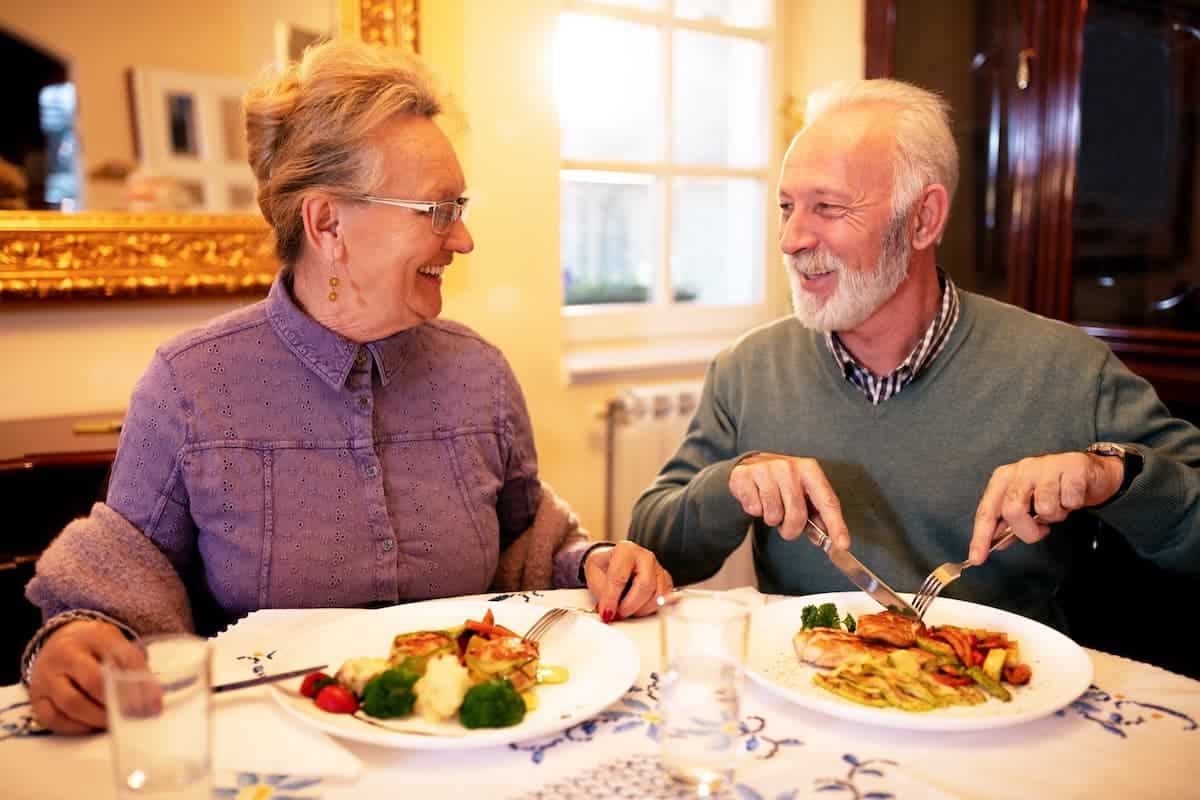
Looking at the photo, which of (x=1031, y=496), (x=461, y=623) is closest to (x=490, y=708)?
(x=461, y=623)

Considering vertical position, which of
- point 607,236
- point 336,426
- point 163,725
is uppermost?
point 607,236

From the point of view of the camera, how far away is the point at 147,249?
2.31 m

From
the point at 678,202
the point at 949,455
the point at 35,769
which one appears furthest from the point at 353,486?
the point at 678,202

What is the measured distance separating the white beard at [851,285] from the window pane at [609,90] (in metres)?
1.52

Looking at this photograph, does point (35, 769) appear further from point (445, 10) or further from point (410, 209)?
point (445, 10)

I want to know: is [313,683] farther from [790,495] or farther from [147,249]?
[147,249]

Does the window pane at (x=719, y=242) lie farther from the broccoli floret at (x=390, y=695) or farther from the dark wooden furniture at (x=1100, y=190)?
the broccoli floret at (x=390, y=695)

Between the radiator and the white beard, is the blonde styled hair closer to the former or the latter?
the white beard

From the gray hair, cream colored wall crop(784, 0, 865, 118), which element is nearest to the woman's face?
the gray hair

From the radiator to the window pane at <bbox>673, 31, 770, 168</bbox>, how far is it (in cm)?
85

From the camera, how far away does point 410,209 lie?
4.81 feet

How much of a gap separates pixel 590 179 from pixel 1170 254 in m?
1.60

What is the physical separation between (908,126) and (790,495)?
0.71 metres

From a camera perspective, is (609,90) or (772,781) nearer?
(772,781)
